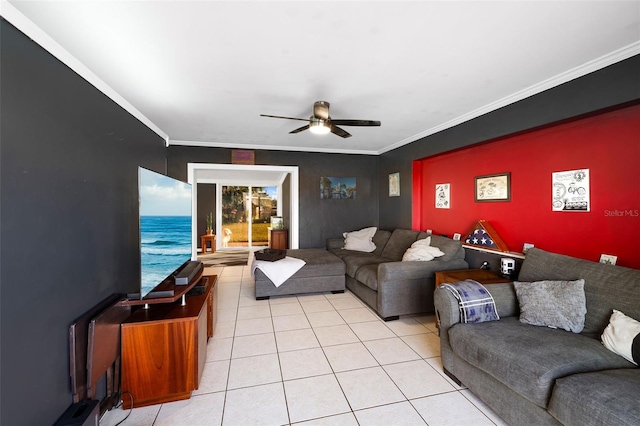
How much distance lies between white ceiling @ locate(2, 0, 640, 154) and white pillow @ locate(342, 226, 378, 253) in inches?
101

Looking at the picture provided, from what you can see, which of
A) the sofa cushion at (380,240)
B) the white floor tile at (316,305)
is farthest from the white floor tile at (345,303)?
the sofa cushion at (380,240)

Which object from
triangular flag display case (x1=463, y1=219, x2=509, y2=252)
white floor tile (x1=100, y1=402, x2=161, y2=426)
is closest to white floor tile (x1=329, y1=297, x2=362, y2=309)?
triangular flag display case (x1=463, y1=219, x2=509, y2=252)

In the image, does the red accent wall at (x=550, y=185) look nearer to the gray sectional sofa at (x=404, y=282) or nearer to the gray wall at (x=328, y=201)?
the gray sectional sofa at (x=404, y=282)

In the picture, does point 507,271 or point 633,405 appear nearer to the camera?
point 633,405

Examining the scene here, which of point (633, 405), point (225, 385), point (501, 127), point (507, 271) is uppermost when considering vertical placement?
point (501, 127)

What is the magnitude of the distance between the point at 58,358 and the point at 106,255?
79cm

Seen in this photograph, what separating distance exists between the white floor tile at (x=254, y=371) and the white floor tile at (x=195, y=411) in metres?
0.17

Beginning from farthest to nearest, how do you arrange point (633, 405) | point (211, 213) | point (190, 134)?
point (211, 213) < point (190, 134) < point (633, 405)

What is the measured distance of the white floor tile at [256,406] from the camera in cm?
170

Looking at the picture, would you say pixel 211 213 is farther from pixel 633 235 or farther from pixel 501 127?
pixel 633 235

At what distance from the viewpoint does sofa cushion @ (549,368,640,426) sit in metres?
1.15

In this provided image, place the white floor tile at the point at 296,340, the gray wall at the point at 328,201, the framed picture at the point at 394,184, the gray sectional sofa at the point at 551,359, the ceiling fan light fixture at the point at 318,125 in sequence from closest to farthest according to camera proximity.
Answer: the gray sectional sofa at the point at 551,359 < the white floor tile at the point at 296,340 < the ceiling fan light fixture at the point at 318,125 < the framed picture at the point at 394,184 < the gray wall at the point at 328,201

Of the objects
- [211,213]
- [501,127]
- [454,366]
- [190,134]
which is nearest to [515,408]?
[454,366]

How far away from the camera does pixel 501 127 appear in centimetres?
284
